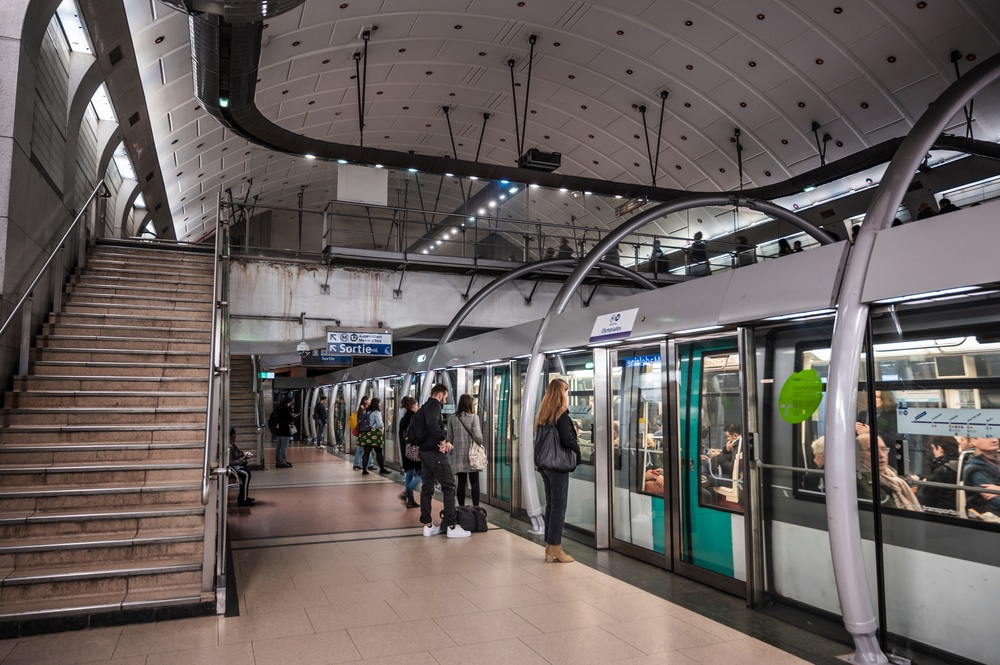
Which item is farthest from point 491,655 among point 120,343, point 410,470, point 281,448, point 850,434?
point 281,448

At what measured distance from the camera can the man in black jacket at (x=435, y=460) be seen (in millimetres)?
8195

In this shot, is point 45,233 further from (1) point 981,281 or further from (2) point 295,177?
(2) point 295,177

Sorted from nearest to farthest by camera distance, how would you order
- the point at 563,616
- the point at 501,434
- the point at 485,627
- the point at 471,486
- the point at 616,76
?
the point at 485,627 < the point at 563,616 < the point at 471,486 < the point at 501,434 < the point at 616,76

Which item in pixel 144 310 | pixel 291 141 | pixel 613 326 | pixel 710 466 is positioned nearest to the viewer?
pixel 710 466

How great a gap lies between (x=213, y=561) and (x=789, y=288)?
487 cm

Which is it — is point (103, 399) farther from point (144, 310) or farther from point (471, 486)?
point (471, 486)

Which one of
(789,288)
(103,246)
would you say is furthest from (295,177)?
(789,288)

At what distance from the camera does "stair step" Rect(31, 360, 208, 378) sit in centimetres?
724

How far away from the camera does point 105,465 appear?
242 inches

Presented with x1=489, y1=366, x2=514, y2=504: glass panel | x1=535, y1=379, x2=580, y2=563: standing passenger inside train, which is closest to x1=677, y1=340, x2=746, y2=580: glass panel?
x1=535, y1=379, x2=580, y2=563: standing passenger inside train

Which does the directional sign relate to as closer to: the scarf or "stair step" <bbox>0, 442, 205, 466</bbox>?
the scarf

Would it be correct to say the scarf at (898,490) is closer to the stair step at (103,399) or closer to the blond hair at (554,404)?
the blond hair at (554,404)

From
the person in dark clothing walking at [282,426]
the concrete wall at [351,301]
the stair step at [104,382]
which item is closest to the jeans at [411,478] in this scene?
the concrete wall at [351,301]

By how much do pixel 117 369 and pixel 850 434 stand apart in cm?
726
